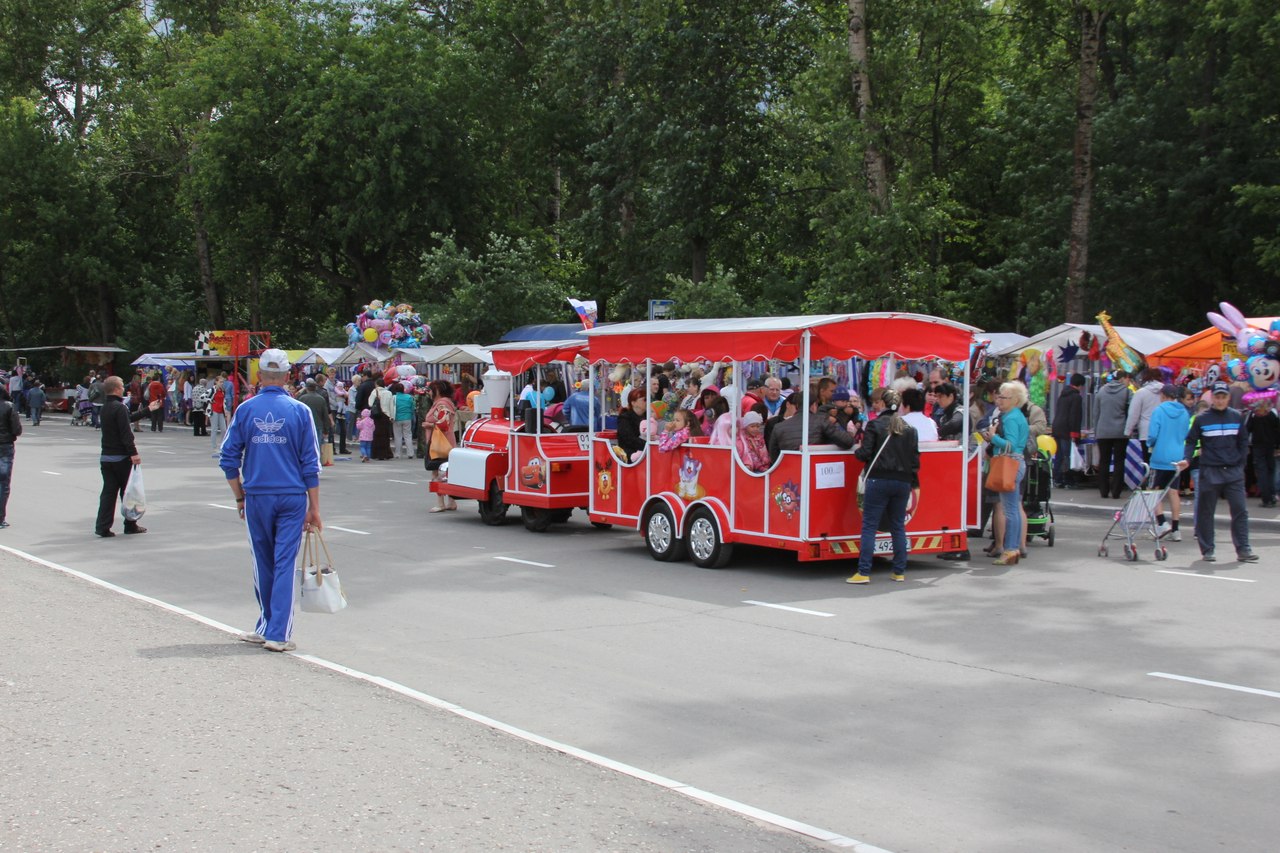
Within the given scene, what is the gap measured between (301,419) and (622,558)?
18.9ft

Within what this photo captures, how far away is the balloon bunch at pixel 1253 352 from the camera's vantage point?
1742 centimetres

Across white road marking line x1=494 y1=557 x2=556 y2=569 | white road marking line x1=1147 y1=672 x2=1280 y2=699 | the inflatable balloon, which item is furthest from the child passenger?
the inflatable balloon

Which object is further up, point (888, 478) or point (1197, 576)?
point (888, 478)

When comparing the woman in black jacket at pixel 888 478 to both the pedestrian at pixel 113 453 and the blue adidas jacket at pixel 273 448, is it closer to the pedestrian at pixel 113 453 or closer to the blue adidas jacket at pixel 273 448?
the blue adidas jacket at pixel 273 448

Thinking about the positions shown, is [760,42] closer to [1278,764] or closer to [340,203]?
[340,203]

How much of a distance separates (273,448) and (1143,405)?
1411cm

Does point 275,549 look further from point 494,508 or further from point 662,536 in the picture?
point 494,508

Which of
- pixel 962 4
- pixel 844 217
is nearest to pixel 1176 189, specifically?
pixel 962 4

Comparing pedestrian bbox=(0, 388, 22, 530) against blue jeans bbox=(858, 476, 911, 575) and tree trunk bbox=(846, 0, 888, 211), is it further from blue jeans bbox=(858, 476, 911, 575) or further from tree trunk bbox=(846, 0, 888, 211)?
tree trunk bbox=(846, 0, 888, 211)

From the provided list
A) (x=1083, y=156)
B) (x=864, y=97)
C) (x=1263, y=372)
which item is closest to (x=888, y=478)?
(x=1263, y=372)

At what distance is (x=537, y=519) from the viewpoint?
52.0ft

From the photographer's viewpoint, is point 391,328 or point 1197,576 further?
point 391,328

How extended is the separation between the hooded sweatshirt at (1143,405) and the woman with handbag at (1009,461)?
20.6ft

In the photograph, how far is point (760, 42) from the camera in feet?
103
